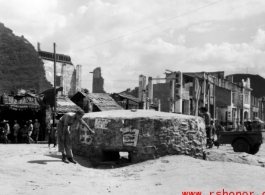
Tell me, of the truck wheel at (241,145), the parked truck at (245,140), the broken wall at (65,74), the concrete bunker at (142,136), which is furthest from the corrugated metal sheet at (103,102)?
the concrete bunker at (142,136)

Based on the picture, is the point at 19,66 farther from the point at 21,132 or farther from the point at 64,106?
the point at 21,132

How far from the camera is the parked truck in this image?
1572 cm

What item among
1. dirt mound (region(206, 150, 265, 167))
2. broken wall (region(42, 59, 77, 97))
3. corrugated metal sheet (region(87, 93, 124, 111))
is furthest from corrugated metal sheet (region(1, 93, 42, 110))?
broken wall (region(42, 59, 77, 97))

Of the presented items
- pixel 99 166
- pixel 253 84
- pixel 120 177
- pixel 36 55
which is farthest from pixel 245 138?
pixel 253 84

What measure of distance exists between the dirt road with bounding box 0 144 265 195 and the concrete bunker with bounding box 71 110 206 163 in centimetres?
65

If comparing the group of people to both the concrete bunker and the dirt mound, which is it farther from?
the dirt mound

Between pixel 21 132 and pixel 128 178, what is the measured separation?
48.3ft

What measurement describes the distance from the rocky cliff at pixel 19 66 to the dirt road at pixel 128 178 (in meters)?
30.8

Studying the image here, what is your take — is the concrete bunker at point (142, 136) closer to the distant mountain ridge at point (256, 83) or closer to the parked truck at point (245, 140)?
the parked truck at point (245, 140)

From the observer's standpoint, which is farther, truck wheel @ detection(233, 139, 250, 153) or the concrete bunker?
truck wheel @ detection(233, 139, 250, 153)

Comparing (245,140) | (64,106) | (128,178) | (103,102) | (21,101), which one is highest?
(103,102)

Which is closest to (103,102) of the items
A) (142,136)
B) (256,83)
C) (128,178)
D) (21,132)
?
(21,132)

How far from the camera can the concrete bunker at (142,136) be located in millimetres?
10414

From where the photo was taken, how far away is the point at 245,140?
1588 centimetres
